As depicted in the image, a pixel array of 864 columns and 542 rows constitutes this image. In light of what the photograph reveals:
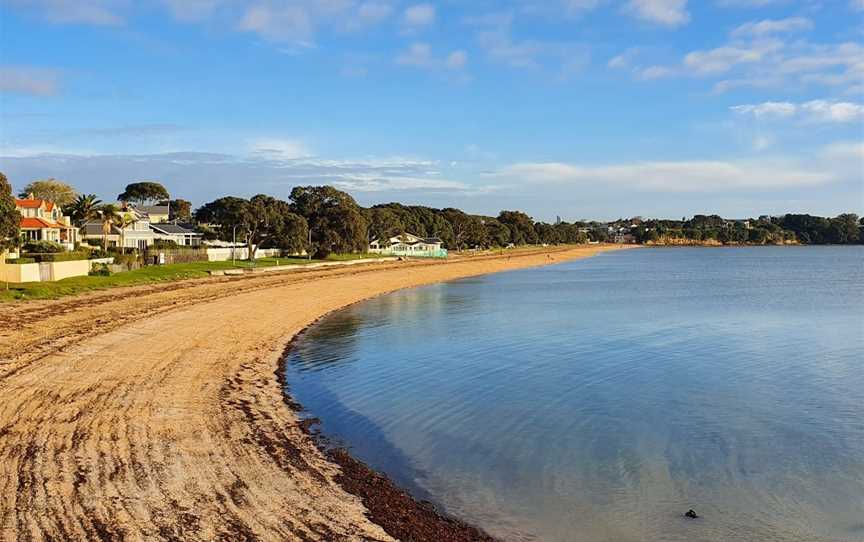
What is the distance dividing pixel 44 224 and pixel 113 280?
2613 cm

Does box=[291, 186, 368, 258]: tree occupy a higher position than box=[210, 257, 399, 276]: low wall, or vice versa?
box=[291, 186, 368, 258]: tree

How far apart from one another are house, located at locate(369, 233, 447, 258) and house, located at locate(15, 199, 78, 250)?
57165 millimetres

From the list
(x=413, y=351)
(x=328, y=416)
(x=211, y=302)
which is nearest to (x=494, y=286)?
(x=211, y=302)

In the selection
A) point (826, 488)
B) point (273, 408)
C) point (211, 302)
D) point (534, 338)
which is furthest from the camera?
point (211, 302)

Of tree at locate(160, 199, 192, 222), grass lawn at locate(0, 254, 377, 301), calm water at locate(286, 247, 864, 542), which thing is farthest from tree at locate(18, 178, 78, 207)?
calm water at locate(286, 247, 864, 542)

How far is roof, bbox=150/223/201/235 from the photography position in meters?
88.7

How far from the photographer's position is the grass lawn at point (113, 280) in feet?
115

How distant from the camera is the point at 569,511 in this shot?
10.7 meters

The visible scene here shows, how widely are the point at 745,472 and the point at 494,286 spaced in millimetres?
54912

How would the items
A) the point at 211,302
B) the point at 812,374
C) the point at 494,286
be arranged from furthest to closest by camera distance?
the point at 494,286
the point at 211,302
the point at 812,374

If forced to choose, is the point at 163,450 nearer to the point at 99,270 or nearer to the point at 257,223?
the point at 99,270

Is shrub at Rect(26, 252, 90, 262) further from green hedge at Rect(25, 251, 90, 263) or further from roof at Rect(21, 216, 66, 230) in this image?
Result: roof at Rect(21, 216, 66, 230)

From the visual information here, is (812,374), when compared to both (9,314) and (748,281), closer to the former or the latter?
(9,314)

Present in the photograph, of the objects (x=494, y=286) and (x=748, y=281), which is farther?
(x=748, y=281)
